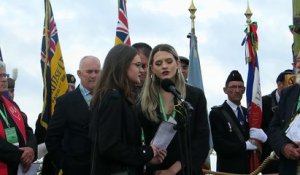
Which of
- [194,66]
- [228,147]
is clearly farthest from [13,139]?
[194,66]

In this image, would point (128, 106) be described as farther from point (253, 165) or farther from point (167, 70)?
point (253, 165)

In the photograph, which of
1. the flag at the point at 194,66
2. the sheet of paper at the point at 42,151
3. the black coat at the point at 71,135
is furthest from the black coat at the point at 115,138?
the flag at the point at 194,66

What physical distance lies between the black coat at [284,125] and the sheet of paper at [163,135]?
4.44ft

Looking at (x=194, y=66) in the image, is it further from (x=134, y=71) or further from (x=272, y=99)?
(x=134, y=71)

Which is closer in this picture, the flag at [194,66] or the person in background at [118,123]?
the person in background at [118,123]

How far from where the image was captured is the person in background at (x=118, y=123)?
579 centimetres

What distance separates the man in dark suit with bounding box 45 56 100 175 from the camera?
288 inches

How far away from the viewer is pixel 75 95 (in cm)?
766

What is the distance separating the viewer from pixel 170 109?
250 inches

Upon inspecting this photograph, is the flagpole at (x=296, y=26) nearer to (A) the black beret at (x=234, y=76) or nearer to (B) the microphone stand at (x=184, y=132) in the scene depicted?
(A) the black beret at (x=234, y=76)

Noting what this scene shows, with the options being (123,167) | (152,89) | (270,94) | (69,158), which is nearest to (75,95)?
(69,158)

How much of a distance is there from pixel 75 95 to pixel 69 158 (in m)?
0.69

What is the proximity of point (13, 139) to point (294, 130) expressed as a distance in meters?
2.79

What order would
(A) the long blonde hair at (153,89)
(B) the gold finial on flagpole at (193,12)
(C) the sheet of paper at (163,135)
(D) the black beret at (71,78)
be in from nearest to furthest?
(C) the sheet of paper at (163,135) < (A) the long blonde hair at (153,89) < (D) the black beret at (71,78) < (B) the gold finial on flagpole at (193,12)
